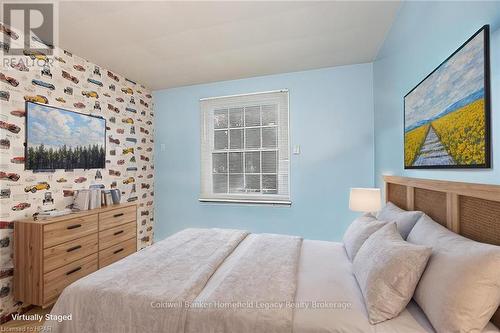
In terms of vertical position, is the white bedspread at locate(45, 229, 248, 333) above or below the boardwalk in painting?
below

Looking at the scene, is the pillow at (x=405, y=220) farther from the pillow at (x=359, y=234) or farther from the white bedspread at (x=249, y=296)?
the white bedspread at (x=249, y=296)

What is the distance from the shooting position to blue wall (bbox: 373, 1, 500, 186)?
3.54 ft

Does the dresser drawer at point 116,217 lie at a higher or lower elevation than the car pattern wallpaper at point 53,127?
lower

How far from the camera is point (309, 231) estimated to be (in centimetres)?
336

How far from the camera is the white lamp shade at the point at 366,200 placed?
7.79 feet

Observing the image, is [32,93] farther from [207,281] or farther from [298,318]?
[298,318]

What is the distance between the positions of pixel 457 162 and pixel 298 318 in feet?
3.93

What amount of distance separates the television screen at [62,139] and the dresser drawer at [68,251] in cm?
84

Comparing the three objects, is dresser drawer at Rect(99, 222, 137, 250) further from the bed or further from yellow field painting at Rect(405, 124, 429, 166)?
yellow field painting at Rect(405, 124, 429, 166)

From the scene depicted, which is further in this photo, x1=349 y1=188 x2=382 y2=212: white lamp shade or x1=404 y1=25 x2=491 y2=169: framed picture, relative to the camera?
x1=349 y1=188 x2=382 y2=212: white lamp shade

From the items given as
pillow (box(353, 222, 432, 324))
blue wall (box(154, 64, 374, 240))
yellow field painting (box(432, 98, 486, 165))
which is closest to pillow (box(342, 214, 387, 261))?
pillow (box(353, 222, 432, 324))

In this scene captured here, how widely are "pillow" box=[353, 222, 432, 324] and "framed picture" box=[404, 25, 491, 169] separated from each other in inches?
21.6

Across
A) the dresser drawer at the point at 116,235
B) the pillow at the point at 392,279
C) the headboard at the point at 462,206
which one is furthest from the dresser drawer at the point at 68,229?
the headboard at the point at 462,206
